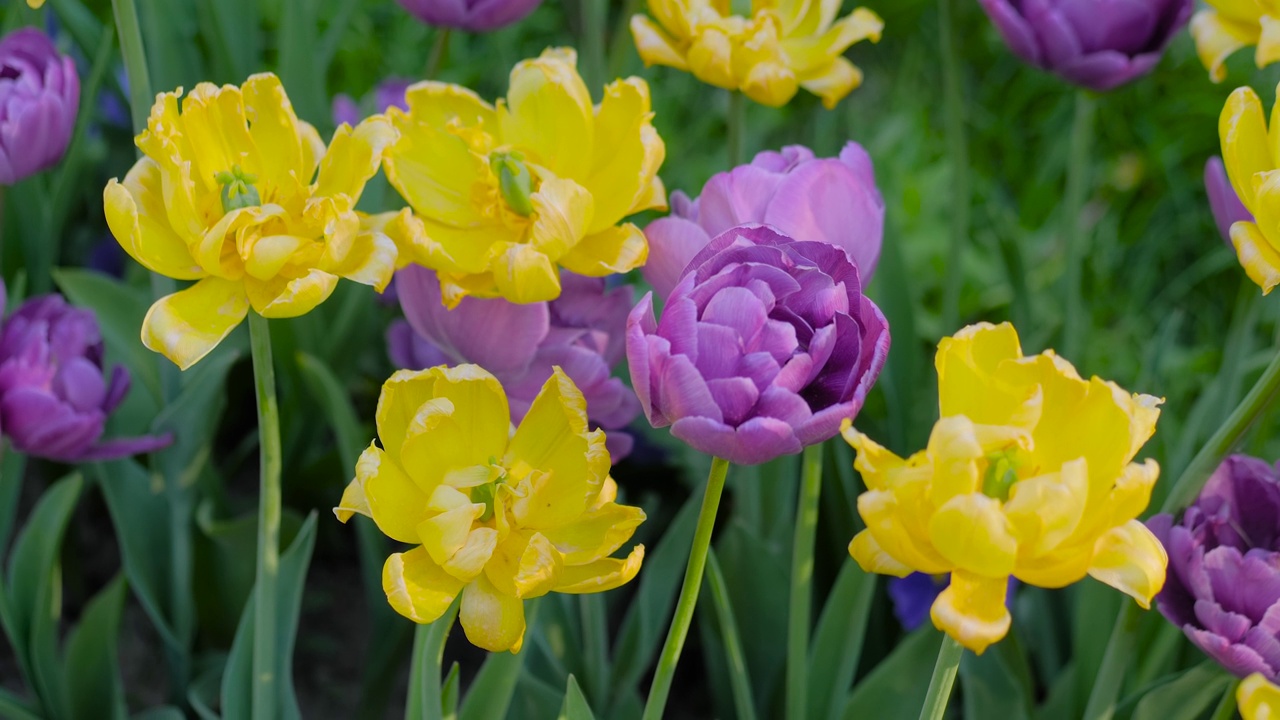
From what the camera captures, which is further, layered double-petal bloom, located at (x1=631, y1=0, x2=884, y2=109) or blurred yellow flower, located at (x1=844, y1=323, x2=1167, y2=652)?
layered double-petal bloom, located at (x1=631, y1=0, x2=884, y2=109)

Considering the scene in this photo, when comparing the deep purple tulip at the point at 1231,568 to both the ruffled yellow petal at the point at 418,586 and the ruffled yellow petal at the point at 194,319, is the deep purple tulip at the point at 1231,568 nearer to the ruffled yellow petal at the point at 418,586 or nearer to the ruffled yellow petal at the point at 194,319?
the ruffled yellow petal at the point at 418,586

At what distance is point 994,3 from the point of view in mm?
980

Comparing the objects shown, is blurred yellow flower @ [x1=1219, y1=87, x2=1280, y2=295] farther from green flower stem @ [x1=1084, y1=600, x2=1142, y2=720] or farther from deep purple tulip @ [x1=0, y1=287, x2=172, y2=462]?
deep purple tulip @ [x1=0, y1=287, x2=172, y2=462]

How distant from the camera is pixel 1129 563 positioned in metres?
0.52

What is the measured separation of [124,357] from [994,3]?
0.79 metres

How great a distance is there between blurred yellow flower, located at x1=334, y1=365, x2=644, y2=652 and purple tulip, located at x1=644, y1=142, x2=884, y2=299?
Result: 11 cm

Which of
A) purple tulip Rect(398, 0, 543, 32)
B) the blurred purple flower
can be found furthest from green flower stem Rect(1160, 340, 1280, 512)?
purple tulip Rect(398, 0, 543, 32)

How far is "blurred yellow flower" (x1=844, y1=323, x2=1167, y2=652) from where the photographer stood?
487 mm

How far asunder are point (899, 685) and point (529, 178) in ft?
1.46

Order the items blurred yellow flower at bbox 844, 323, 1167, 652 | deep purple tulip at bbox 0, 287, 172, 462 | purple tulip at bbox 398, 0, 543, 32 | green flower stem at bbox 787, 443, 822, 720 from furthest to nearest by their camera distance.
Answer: purple tulip at bbox 398, 0, 543, 32, deep purple tulip at bbox 0, 287, 172, 462, green flower stem at bbox 787, 443, 822, 720, blurred yellow flower at bbox 844, 323, 1167, 652

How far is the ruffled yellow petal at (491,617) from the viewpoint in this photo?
1.85 feet

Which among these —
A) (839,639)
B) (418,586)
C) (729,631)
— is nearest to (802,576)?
(729,631)

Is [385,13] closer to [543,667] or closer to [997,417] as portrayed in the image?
[543,667]

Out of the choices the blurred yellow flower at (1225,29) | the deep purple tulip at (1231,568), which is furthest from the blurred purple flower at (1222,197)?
the deep purple tulip at (1231,568)
